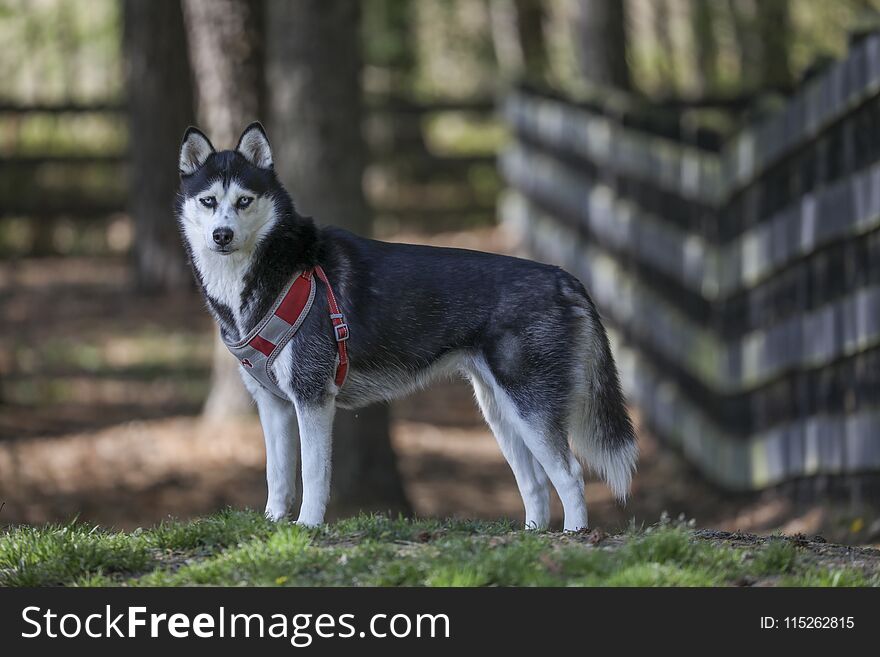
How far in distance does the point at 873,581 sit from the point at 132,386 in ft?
32.1

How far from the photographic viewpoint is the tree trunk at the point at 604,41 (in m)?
15.8

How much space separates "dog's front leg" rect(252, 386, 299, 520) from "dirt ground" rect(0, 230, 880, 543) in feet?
8.12

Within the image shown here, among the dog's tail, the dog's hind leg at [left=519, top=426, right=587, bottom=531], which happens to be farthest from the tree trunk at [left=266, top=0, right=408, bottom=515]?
the dog's hind leg at [left=519, top=426, right=587, bottom=531]

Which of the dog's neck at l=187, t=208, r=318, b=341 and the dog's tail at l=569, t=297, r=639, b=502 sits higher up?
the dog's neck at l=187, t=208, r=318, b=341

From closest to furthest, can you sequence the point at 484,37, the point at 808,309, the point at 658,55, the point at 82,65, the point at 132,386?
the point at 808,309 < the point at 132,386 < the point at 82,65 < the point at 484,37 < the point at 658,55

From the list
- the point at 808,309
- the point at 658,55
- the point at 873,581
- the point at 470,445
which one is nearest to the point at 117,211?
the point at 470,445

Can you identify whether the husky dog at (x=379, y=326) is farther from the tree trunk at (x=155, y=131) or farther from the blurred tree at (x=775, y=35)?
the blurred tree at (x=775, y=35)

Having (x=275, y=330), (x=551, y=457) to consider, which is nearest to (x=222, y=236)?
(x=275, y=330)

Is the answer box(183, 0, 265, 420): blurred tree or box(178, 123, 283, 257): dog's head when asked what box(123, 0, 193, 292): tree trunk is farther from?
box(178, 123, 283, 257): dog's head

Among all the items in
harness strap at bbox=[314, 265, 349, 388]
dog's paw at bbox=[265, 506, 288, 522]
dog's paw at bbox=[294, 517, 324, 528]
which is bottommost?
dog's paw at bbox=[265, 506, 288, 522]

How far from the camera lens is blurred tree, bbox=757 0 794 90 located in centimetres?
2198

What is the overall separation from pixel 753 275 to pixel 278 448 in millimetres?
→ 4273

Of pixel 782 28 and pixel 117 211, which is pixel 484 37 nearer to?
pixel 782 28

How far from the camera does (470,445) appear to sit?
39.1 feet
